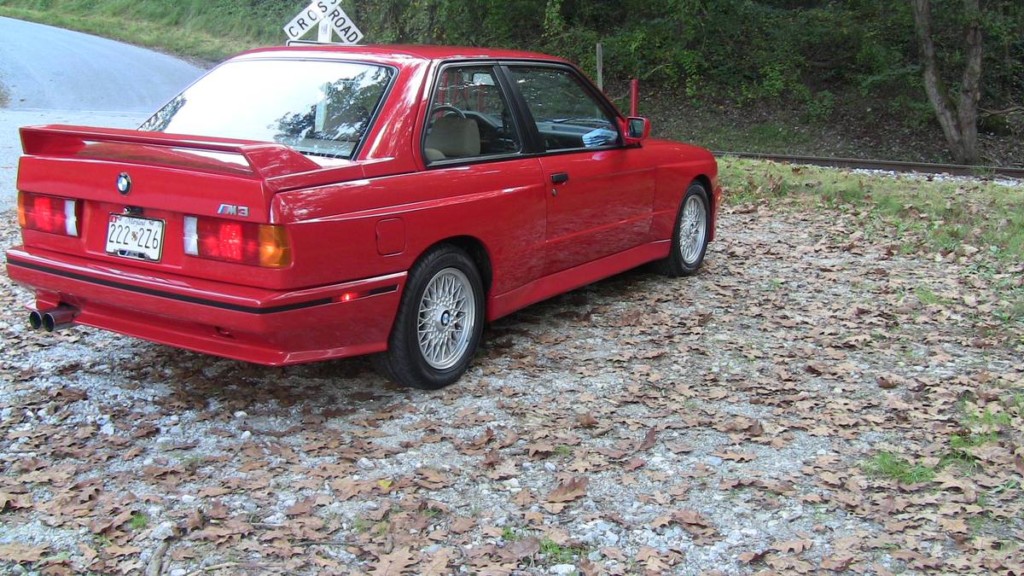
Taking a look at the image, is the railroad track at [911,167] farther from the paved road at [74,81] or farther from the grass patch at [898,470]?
the paved road at [74,81]

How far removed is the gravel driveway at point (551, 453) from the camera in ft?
11.0

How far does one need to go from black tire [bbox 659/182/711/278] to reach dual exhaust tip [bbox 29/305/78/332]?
4084 millimetres

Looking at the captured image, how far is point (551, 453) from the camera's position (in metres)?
4.17

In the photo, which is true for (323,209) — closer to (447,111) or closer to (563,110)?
(447,111)

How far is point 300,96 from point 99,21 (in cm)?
3617

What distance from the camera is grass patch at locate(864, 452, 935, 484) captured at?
3941 millimetres

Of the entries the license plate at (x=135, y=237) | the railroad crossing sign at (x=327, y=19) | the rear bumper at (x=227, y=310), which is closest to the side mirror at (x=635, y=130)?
the rear bumper at (x=227, y=310)

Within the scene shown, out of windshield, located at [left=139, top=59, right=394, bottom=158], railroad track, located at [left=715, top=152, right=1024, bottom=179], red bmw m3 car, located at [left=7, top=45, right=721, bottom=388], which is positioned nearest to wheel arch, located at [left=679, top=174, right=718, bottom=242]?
red bmw m3 car, located at [left=7, top=45, right=721, bottom=388]

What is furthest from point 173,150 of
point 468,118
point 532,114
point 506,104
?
point 532,114

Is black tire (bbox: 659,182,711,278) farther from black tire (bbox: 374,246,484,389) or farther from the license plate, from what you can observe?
the license plate

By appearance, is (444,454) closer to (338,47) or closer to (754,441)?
(754,441)

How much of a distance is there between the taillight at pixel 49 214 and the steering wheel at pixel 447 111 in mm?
1706

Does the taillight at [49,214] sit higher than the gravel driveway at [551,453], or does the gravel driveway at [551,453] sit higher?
the taillight at [49,214]

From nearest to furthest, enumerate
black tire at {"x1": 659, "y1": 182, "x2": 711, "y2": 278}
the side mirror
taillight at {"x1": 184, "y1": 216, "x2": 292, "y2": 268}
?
taillight at {"x1": 184, "y1": 216, "x2": 292, "y2": 268} → the side mirror → black tire at {"x1": 659, "y1": 182, "x2": 711, "y2": 278}
